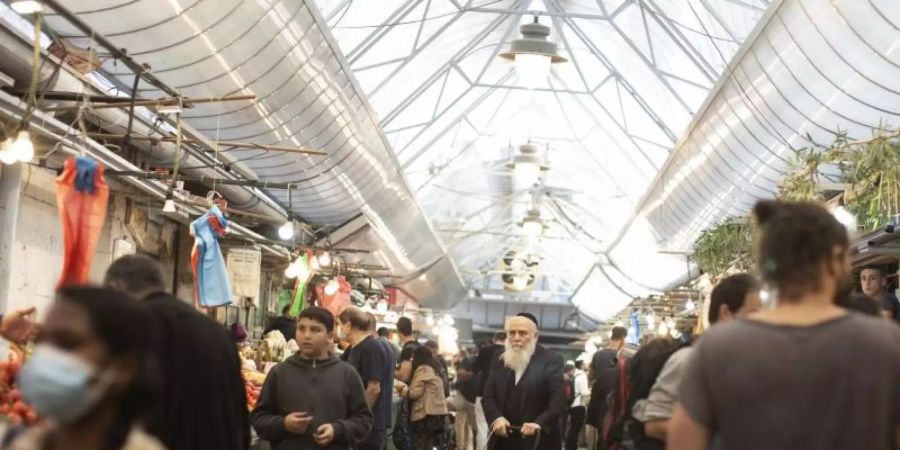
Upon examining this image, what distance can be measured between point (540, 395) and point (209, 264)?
2656 millimetres

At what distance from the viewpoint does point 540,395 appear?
31.1 feet

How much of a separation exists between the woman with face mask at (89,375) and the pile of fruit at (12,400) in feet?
10.2

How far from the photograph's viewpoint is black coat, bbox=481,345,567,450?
9314mm

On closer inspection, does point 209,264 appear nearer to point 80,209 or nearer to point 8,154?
point 80,209

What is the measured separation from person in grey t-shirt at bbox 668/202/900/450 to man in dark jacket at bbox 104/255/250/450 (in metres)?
2.03

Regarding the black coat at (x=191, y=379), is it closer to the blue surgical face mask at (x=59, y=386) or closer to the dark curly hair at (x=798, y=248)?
the blue surgical face mask at (x=59, y=386)

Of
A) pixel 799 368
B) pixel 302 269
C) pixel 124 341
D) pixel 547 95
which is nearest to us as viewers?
pixel 124 341

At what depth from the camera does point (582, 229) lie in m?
33.6

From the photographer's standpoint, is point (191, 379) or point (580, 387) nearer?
point (191, 379)

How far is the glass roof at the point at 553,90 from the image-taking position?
14930 mm

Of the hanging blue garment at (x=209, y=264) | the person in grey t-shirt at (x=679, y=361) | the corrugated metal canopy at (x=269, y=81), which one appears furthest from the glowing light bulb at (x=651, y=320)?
the person in grey t-shirt at (x=679, y=361)

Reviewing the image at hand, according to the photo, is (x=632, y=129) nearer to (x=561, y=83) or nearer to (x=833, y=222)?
(x=561, y=83)

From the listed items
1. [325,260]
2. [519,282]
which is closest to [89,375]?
[325,260]

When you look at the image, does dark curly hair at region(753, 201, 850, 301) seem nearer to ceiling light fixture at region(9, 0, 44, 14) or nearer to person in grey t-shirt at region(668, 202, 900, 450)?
person in grey t-shirt at region(668, 202, 900, 450)
